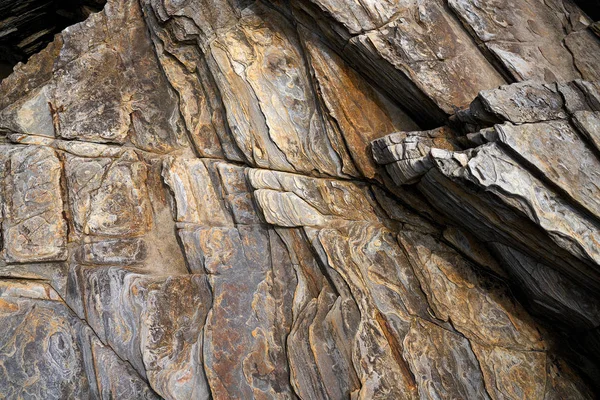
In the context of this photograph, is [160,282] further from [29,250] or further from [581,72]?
[581,72]

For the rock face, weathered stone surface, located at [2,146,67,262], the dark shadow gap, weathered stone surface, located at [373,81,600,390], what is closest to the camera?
weathered stone surface, located at [373,81,600,390]

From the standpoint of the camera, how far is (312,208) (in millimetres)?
→ 8992

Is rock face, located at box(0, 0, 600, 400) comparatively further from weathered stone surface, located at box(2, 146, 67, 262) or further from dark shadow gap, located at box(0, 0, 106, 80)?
dark shadow gap, located at box(0, 0, 106, 80)

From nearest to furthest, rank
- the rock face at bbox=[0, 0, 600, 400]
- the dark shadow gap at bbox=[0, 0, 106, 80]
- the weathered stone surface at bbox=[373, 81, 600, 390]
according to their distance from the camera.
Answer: the weathered stone surface at bbox=[373, 81, 600, 390]
the rock face at bbox=[0, 0, 600, 400]
the dark shadow gap at bbox=[0, 0, 106, 80]

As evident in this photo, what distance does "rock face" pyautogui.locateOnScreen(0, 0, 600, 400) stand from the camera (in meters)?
7.75

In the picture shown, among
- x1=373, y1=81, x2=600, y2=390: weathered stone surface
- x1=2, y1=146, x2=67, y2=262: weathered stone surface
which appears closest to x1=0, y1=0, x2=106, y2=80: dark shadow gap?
x1=2, y1=146, x2=67, y2=262: weathered stone surface

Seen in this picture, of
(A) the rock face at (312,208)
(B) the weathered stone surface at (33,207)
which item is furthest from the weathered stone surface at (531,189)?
(B) the weathered stone surface at (33,207)

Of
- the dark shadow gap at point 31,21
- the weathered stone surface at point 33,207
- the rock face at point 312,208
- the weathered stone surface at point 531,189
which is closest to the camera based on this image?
the weathered stone surface at point 531,189

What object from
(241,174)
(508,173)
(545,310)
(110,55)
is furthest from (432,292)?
(110,55)

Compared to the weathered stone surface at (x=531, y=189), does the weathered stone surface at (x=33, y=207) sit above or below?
below

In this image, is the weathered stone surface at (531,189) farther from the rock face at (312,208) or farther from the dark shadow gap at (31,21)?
the dark shadow gap at (31,21)

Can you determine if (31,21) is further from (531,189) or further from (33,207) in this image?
(531,189)

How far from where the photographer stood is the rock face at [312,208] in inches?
305

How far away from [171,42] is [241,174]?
300cm
